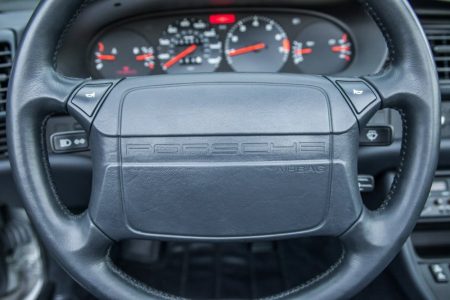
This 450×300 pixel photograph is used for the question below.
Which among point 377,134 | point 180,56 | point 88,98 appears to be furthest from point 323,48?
point 88,98

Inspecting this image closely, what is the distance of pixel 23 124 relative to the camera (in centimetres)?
89

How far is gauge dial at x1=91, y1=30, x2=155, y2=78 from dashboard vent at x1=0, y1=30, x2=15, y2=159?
0.82ft

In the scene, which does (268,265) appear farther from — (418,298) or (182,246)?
(418,298)

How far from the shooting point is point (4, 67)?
1.31m

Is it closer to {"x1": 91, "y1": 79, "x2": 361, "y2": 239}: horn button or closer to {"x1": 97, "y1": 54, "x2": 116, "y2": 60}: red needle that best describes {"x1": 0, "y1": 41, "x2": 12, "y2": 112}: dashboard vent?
{"x1": 97, "y1": 54, "x2": 116, "y2": 60}: red needle

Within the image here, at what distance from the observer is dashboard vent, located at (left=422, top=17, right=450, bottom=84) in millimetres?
1344

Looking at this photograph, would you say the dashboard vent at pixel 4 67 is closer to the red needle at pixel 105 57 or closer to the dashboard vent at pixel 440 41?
the red needle at pixel 105 57

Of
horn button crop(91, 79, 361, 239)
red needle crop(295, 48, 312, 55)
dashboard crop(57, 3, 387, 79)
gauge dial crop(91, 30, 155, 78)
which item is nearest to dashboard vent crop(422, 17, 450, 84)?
dashboard crop(57, 3, 387, 79)

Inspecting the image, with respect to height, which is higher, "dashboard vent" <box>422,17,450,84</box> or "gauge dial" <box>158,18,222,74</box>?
"dashboard vent" <box>422,17,450,84</box>

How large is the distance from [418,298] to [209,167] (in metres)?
0.73

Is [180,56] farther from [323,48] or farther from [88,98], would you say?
[88,98]

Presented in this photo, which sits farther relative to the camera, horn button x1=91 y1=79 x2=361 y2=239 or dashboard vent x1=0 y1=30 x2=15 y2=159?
dashboard vent x1=0 y1=30 x2=15 y2=159

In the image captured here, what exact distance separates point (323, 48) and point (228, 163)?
0.79 metres

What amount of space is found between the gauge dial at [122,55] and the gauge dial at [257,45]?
0.84ft
